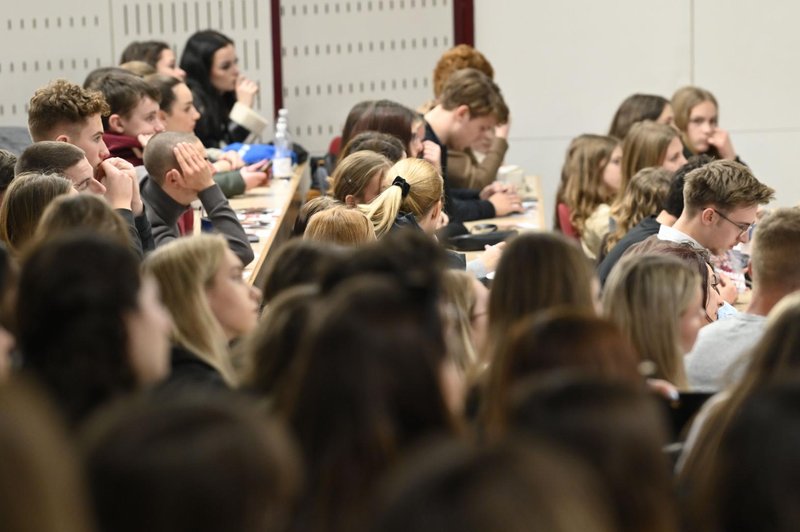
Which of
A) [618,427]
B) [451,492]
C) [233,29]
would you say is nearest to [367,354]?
[618,427]

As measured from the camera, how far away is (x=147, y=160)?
485 centimetres

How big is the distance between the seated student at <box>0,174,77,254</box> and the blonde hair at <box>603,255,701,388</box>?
4.89 feet

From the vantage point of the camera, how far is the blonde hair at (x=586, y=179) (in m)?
6.77

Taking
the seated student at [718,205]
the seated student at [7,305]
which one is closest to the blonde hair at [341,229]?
the seated student at [718,205]

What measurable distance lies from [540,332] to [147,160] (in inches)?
119

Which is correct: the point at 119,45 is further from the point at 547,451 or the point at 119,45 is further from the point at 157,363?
the point at 547,451

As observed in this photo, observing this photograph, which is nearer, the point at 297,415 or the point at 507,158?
the point at 297,415

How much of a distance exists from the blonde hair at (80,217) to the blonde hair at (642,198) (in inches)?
118

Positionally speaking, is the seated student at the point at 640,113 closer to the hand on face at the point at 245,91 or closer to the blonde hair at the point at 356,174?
the hand on face at the point at 245,91

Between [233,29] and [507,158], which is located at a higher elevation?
[233,29]

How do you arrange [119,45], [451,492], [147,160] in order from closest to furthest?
[451,492] → [147,160] → [119,45]

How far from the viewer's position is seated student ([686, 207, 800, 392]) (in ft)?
11.0

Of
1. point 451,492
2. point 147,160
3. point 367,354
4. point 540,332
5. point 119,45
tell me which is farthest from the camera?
point 119,45

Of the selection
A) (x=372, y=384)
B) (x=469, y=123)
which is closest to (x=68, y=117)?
(x=469, y=123)
